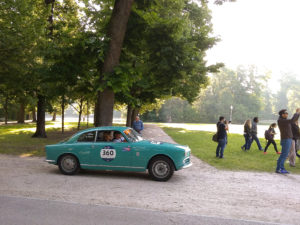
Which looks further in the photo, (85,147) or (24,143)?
(24,143)

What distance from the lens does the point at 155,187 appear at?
22.7ft

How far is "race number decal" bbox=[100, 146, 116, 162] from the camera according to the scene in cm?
786

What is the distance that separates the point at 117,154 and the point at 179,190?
2.13 m

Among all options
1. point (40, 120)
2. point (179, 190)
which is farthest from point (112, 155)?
point (40, 120)

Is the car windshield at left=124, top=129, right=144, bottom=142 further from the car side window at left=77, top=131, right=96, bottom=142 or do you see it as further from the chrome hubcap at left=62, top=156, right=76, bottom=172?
the chrome hubcap at left=62, top=156, right=76, bottom=172

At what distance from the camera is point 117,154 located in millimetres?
7824

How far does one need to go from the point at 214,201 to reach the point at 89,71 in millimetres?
8510

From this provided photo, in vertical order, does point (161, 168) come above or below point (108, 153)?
below

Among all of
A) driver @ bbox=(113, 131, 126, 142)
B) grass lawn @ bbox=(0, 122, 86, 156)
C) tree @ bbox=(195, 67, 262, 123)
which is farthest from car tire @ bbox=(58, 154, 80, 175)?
tree @ bbox=(195, 67, 262, 123)

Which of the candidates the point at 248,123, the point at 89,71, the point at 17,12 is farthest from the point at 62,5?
the point at 248,123

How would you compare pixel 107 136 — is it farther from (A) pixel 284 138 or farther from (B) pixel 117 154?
(A) pixel 284 138

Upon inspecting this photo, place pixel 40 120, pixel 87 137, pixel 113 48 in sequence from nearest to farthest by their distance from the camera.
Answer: pixel 87 137, pixel 113 48, pixel 40 120

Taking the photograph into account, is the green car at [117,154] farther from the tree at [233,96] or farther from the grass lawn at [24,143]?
the tree at [233,96]

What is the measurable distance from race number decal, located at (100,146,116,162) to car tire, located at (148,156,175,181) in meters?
1.14
